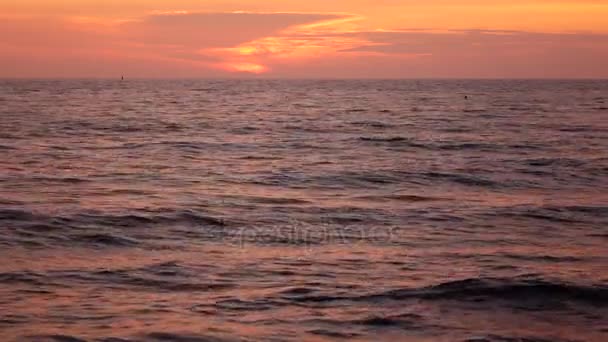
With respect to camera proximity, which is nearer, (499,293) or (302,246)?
(499,293)

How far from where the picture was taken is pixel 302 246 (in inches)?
578

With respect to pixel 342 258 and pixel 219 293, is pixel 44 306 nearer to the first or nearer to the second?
pixel 219 293

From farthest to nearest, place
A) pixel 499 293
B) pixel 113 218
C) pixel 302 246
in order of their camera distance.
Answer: pixel 113 218 → pixel 302 246 → pixel 499 293

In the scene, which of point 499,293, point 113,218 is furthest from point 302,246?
point 113,218

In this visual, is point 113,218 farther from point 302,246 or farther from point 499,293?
point 499,293

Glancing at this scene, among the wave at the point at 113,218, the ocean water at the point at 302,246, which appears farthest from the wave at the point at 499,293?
the wave at the point at 113,218

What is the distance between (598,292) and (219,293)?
562 cm

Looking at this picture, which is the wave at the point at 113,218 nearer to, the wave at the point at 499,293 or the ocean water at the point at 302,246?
the ocean water at the point at 302,246

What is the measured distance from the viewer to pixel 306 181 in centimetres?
2428

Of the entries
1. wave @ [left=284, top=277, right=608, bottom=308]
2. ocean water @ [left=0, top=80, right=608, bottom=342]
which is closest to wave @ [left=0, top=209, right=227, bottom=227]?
ocean water @ [left=0, top=80, right=608, bottom=342]

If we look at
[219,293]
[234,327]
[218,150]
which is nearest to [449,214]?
[219,293]

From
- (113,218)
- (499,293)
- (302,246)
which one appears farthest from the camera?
(113,218)

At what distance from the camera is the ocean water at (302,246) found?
10.0 m

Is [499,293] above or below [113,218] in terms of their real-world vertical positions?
below
